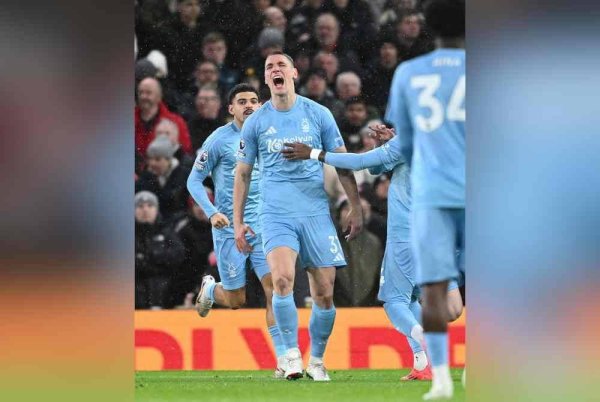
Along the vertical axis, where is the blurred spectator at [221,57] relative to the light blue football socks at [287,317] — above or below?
above

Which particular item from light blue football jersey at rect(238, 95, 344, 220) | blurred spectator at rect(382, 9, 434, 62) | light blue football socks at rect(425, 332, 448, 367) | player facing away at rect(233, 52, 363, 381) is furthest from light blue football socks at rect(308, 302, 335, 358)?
light blue football socks at rect(425, 332, 448, 367)

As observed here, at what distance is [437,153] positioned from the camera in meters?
4.22

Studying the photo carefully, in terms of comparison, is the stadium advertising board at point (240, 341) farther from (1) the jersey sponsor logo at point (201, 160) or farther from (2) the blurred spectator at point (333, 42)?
(2) the blurred spectator at point (333, 42)

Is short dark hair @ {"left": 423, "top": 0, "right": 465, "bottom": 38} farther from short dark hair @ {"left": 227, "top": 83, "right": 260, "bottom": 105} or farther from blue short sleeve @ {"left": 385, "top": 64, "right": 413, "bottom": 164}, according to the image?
short dark hair @ {"left": 227, "top": 83, "right": 260, "bottom": 105}

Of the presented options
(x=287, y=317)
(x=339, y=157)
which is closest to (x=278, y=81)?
(x=339, y=157)

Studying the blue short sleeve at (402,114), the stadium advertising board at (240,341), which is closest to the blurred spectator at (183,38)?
the stadium advertising board at (240,341)

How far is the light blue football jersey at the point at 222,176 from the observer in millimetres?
8273

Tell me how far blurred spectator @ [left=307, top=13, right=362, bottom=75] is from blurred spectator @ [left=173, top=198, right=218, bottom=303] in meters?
1.45

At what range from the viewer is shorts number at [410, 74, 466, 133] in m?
4.08

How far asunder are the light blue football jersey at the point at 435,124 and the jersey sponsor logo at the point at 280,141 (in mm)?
2851

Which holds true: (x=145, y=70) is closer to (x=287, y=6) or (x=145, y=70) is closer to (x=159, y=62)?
(x=159, y=62)
